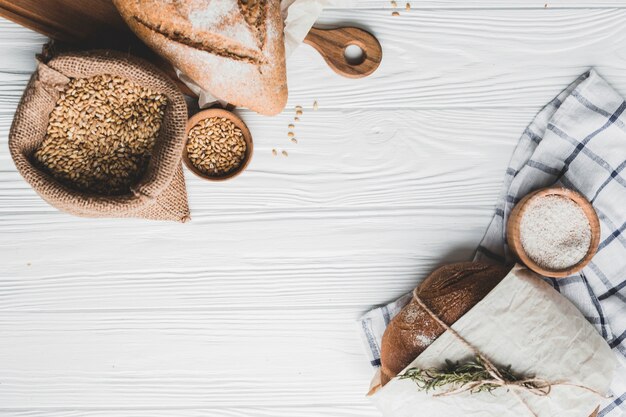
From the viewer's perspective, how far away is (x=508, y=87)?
4.10 ft

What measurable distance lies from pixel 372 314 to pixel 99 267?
0.64m

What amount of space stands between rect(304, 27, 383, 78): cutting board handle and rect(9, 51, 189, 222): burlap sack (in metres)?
0.32

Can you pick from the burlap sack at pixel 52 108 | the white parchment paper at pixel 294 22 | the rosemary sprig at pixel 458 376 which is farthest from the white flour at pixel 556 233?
the burlap sack at pixel 52 108

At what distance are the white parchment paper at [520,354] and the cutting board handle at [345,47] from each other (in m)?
0.53

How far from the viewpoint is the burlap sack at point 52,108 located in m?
1.06

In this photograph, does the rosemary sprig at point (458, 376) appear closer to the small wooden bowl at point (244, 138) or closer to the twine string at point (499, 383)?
the twine string at point (499, 383)

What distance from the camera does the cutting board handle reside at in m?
1.19

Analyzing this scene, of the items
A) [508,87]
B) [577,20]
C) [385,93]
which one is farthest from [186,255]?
[577,20]

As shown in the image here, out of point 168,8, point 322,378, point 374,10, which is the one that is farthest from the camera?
point 322,378

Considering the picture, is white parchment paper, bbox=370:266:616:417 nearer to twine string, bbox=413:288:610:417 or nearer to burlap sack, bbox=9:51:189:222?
twine string, bbox=413:288:610:417

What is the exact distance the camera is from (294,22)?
3.68 feet

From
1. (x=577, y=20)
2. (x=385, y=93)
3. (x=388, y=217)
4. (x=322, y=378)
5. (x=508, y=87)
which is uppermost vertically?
(x=577, y=20)

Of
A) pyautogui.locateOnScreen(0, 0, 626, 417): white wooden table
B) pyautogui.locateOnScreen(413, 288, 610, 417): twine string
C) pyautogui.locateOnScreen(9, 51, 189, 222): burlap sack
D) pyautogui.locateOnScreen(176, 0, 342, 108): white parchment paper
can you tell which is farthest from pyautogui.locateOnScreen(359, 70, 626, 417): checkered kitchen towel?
pyautogui.locateOnScreen(9, 51, 189, 222): burlap sack

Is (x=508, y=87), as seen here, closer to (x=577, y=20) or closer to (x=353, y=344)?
(x=577, y=20)
